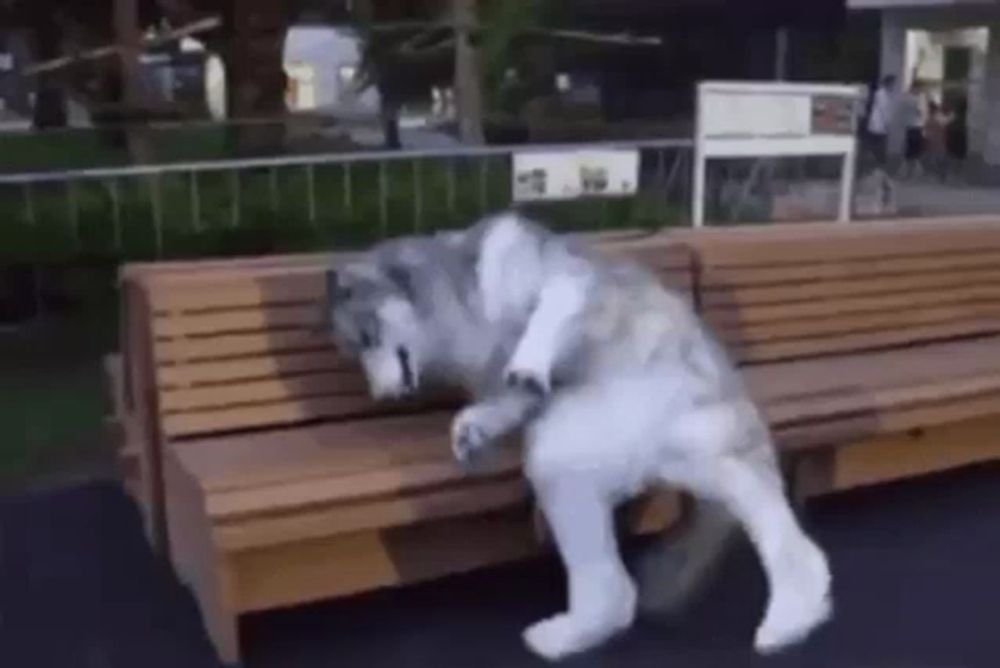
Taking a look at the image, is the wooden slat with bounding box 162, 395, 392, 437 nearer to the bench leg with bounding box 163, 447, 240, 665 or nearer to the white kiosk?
the bench leg with bounding box 163, 447, 240, 665

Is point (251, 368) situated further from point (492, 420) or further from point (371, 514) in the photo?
point (492, 420)

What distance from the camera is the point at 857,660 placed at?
4.54 metres

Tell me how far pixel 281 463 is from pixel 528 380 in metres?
0.66

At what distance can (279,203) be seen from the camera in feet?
35.7

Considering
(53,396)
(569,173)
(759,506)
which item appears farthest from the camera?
(569,173)

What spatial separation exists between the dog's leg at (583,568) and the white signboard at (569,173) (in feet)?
16.3

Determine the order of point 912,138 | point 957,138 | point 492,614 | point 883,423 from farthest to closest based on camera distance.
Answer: point 957,138, point 912,138, point 883,423, point 492,614

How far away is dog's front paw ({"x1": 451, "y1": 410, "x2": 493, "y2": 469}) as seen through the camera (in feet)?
14.1

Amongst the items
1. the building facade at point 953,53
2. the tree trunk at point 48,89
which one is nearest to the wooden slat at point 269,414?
the tree trunk at point 48,89

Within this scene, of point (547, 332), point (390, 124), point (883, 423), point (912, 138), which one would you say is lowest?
point (912, 138)

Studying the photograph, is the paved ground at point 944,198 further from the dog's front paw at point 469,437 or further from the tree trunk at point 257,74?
the dog's front paw at point 469,437

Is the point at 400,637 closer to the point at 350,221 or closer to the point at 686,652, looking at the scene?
the point at 686,652

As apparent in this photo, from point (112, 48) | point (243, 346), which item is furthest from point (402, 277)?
point (112, 48)

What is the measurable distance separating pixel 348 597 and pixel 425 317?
3.43 feet
